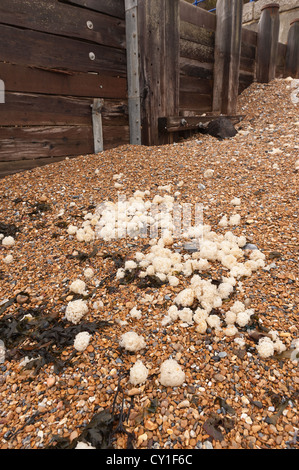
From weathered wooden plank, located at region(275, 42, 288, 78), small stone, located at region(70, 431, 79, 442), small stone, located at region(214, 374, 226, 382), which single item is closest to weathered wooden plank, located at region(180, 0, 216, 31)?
weathered wooden plank, located at region(275, 42, 288, 78)

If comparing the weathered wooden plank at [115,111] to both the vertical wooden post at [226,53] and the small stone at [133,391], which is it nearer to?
the vertical wooden post at [226,53]

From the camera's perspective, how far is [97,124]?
4871 mm

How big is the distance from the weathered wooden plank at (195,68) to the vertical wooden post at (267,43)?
3.14 metres

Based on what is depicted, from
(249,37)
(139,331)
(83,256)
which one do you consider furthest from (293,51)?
(139,331)

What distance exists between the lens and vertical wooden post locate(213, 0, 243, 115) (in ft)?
20.9

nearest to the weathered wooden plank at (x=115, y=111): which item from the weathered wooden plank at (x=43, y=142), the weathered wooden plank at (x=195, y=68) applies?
the weathered wooden plank at (x=43, y=142)

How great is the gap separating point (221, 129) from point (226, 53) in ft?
7.36

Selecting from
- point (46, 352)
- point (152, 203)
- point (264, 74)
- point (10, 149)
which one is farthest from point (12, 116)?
point (264, 74)

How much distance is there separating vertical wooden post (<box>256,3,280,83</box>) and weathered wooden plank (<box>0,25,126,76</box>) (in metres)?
5.72

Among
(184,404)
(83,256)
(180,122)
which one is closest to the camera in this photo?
(184,404)

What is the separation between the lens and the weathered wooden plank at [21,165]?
414 cm

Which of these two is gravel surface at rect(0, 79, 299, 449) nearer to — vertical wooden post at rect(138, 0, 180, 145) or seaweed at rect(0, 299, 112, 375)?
seaweed at rect(0, 299, 112, 375)

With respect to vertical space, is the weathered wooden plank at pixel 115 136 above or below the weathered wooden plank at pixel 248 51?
below

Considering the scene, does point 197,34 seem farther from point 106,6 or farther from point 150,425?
point 150,425
